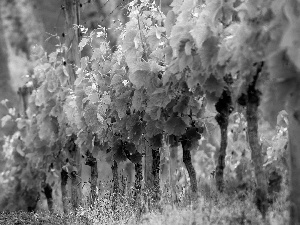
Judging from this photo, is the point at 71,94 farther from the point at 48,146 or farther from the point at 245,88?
the point at 245,88

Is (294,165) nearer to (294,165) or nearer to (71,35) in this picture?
(294,165)

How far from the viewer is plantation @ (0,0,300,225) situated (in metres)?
5.39

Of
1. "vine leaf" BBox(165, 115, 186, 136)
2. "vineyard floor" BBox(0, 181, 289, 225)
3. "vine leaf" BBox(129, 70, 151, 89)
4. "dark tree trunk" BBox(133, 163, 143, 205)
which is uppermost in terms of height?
"vine leaf" BBox(129, 70, 151, 89)

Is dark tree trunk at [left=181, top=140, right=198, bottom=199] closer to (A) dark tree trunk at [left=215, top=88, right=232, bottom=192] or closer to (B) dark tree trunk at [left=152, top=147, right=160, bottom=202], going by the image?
(B) dark tree trunk at [left=152, top=147, right=160, bottom=202]

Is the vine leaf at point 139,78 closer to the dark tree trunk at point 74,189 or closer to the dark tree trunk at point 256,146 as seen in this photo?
the dark tree trunk at point 256,146

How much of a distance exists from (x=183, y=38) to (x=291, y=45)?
9.48 feet

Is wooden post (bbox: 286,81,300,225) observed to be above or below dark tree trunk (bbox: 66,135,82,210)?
below

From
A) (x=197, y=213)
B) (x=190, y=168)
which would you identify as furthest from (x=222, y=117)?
(x=197, y=213)

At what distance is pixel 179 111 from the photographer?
26.1ft

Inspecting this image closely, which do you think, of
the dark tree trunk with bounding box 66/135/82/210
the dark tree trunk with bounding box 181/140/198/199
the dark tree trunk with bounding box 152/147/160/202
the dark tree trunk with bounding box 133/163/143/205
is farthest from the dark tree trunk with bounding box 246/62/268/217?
the dark tree trunk with bounding box 66/135/82/210

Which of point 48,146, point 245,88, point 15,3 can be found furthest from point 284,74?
point 15,3

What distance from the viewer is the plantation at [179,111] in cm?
539

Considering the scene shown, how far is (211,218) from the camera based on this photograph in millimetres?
6223

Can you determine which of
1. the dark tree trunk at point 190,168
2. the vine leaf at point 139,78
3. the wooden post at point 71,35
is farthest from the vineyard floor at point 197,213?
the wooden post at point 71,35
